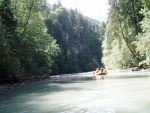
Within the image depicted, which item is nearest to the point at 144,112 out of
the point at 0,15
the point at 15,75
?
the point at 15,75

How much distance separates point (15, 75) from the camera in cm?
3078

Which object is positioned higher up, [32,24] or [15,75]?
[32,24]

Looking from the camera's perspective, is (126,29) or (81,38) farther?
(81,38)

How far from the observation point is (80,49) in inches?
4739

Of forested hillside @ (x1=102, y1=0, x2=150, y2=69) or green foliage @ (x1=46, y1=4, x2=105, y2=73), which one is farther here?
green foliage @ (x1=46, y1=4, x2=105, y2=73)

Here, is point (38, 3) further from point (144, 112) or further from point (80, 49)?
point (80, 49)

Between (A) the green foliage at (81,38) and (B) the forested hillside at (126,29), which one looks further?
(A) the green foliage at (81,38)

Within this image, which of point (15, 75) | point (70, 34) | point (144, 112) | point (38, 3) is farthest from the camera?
point (70, 34)

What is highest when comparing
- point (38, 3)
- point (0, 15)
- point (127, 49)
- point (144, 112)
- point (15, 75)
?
point (38, 3)

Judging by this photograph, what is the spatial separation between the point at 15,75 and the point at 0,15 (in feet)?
22.8

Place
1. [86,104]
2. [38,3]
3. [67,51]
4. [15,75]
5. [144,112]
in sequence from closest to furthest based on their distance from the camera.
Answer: [144,112]
[86,104]
[15,75]
[38,3]
[67,51]

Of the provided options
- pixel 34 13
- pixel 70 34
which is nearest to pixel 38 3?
pixel 34 13

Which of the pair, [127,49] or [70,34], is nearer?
[127,49]

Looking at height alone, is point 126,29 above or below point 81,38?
below
